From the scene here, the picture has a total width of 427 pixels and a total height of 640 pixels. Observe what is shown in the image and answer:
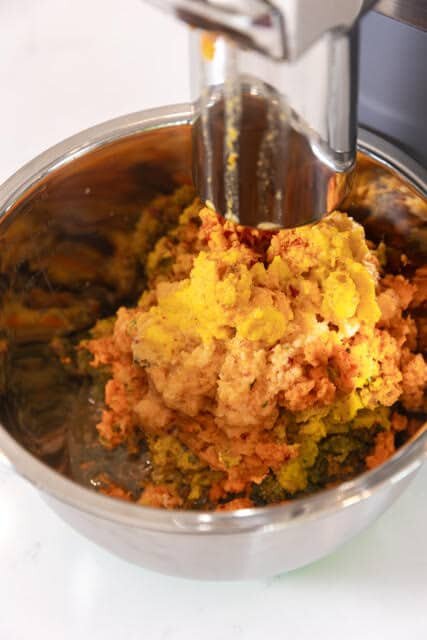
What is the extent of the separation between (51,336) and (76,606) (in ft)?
0.87

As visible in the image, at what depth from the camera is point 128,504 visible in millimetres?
586

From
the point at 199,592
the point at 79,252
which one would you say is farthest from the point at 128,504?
the point at 79,252

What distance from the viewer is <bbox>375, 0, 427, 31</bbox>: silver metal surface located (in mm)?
715

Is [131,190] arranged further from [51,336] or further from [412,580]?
[412,580]

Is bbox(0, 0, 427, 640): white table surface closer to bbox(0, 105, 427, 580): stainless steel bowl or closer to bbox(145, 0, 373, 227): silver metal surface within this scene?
bbox(0, 105, 427, 580): stainless steel bowl

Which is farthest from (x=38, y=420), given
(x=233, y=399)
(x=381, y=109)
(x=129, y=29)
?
(x=129, y=29)

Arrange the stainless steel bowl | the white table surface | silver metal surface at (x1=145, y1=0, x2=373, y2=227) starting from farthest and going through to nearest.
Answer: the white table surface < the stainless steel bowl < silver metal surface at (x1=145, y1=0, x2=373, y2=227)

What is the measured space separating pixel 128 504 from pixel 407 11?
1.49 feet

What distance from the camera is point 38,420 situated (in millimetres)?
817

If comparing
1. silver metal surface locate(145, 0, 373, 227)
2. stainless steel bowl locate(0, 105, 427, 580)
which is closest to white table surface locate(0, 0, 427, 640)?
stainless steel bowl locate(0, 105, 427, 580)

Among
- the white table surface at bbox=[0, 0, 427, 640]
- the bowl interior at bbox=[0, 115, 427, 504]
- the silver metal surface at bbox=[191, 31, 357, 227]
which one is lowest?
the white table surface at bbox=[0, 0, 427, 640]

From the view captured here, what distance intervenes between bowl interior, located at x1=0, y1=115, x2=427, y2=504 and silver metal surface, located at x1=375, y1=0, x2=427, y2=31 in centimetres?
12

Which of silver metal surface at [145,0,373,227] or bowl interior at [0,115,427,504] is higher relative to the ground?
silver metal surface at [145,0,373,227]

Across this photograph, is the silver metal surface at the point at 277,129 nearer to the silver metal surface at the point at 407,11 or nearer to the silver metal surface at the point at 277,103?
the silver metal surface at the point at 277,103
